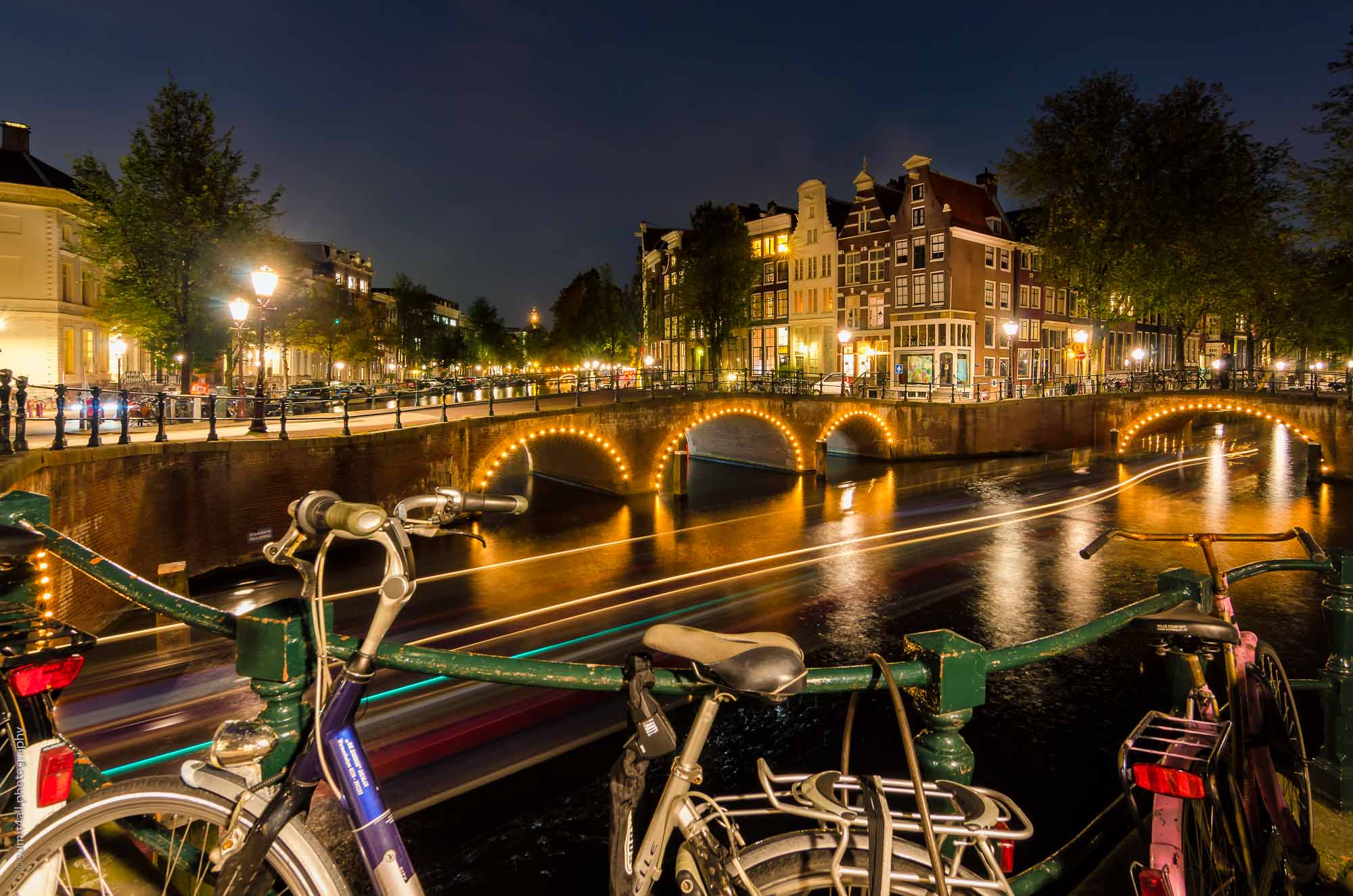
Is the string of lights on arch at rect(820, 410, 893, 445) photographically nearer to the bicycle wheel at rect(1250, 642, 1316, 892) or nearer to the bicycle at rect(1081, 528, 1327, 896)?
the bicycle wheel at rect(1250, 642, 1316, 892)

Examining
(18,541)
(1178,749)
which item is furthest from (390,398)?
(1178,749)

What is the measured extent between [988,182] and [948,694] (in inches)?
2041

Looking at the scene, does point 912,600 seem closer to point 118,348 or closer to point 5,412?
point 5,412

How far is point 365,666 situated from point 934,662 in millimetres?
1453

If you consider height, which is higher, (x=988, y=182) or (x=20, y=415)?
(x=988, y=182)

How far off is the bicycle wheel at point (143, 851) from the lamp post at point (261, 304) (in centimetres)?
1549

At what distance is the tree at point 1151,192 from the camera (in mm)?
34688

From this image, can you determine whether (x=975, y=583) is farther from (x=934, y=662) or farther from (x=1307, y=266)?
(x=1307, y=266)

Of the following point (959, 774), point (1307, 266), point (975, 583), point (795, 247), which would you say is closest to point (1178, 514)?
point (975, 583)

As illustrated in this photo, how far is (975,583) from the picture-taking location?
1644 centimetres

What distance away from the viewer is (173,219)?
22.5 meters

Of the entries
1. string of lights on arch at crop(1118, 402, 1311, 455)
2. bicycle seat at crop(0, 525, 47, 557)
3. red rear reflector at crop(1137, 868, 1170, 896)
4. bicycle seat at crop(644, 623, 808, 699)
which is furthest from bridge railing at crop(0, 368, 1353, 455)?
red rear reflector at crop(1137, 868, 1170, 896)

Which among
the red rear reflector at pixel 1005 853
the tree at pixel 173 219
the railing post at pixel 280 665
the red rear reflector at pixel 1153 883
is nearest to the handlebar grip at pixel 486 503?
the railing post at pixel 280 665

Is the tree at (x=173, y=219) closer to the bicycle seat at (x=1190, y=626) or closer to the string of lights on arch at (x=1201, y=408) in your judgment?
the bicycle seat at (x=1190, y=626)
